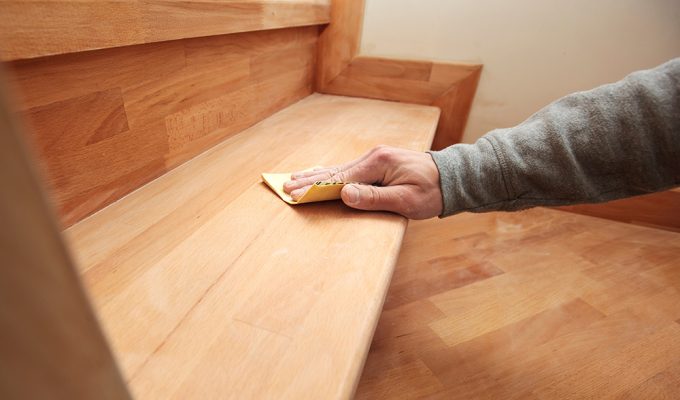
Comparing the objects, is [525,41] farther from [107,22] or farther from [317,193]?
[107,22]

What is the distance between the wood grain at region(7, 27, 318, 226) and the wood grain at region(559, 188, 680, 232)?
0.96 m

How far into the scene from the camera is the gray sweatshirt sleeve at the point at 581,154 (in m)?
0.39

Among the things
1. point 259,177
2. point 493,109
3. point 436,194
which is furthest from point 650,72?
point 493,109

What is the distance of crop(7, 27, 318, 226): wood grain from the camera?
352 mm

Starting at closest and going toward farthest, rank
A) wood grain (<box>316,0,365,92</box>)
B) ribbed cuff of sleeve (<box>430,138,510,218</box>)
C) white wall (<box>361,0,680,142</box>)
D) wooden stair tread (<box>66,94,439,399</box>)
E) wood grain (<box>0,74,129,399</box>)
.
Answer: wood grain (<box>0,74,129,399</box>) < wooden stair tread (<box>66,94,439,399</box>) < ribbed cuff of sleeve (<box>430,138,510,218</box>) < white wall (<box>361,0,680,142</box>) < wood grain (<box>316,0,365,92</box>)

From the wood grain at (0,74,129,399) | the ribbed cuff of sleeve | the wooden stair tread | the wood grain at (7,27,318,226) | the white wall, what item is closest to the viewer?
the wood grain at (0,74,129,399)

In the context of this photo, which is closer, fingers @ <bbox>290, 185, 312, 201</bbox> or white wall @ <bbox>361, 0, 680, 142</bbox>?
fingers @ <bbox>290, 185, 312, 201</bbox>

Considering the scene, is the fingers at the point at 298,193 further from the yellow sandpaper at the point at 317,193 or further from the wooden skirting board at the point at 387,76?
the wooden skirting board at the point at 387,76

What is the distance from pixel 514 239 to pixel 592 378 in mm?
359

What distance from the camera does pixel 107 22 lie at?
1.21 ft

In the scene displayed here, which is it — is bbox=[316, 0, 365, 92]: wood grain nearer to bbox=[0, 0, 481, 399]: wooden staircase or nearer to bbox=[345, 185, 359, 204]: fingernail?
bbox=[0, 0, 481, 399]: wooden staircase

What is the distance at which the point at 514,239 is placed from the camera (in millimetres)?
821

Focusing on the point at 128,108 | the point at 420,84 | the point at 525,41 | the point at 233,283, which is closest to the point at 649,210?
the point at 525,41

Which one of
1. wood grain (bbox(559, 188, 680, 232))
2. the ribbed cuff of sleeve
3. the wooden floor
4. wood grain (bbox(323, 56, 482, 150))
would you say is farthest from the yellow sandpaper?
wood grain (bbox(559, 188, 680, 232))
